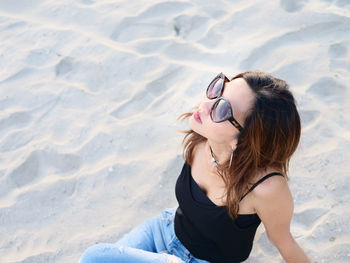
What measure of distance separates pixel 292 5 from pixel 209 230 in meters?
2.52

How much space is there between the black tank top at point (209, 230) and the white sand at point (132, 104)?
1.70ft

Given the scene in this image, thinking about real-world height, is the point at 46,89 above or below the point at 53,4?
below

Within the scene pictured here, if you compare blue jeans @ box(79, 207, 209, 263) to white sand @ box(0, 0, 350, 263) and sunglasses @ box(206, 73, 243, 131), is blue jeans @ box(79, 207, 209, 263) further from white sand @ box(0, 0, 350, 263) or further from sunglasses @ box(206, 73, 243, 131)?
sunglasses @ box(206, 73, 243, 131)

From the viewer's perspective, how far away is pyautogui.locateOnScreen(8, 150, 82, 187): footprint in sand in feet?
8.50

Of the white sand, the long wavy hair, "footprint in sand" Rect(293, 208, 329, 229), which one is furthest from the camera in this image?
the white sand

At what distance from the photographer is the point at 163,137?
273 cm

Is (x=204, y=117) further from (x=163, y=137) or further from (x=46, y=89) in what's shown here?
(x=46, y=89)

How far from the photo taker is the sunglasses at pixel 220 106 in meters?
1.40

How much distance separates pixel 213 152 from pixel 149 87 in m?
1.47

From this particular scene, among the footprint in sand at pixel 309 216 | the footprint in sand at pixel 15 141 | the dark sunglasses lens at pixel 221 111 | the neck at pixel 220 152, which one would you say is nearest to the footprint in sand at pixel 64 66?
the footprint in sand at pixel 15 141

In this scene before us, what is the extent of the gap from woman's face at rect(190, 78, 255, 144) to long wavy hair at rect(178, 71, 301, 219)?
0.9 inches

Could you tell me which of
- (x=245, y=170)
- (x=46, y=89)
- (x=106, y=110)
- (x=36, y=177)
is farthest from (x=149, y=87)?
(x=245, y=170)

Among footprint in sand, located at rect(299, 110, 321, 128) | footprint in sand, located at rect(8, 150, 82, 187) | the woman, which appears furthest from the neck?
footprint in sand, located at rect(8, 150, 82, 187)

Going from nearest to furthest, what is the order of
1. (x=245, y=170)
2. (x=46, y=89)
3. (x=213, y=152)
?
1. (x=245, y=170)
2. (x=213, y=152)
3. (x=46, y=89)
